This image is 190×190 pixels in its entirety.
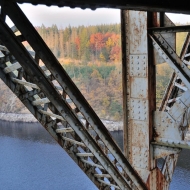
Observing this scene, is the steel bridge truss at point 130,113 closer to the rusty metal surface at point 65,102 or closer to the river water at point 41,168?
the rusty metal surface at point 65,102

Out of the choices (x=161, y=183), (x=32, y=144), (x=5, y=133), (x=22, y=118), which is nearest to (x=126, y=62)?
(x=161, y=183)

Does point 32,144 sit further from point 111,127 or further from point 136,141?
point 136,141

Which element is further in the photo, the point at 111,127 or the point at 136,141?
the point at 111,127

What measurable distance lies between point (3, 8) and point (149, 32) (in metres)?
1.28

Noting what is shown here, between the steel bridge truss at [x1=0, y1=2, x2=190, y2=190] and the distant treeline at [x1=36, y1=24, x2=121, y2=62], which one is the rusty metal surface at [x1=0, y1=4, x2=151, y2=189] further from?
the distant treeline at [x1=36, y1=24, x2=121, y2=62]

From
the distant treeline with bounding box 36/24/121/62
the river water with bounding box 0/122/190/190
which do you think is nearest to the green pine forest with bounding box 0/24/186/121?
the distant treeline with bounding box 36/24/121/62

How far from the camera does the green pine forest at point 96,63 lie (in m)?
39.9

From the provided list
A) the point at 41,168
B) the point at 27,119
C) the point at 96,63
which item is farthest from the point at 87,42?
the point at 41,168

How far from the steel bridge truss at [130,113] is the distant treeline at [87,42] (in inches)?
1755

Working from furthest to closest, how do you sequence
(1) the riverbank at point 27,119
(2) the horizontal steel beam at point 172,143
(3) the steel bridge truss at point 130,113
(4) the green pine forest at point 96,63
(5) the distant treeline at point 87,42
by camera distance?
(5) the distant treeline at point 87,42, (4) the green pine forest at point 96,63, (1) the riverbank at point 27,119, (2) the horizontal steel beam at point 172,143, (3) the steel bridge truss at point 130,113

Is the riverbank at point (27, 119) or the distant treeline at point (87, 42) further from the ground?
the distant treeline at point (87, 42)

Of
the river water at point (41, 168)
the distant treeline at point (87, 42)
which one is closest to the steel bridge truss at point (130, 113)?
the river water at point (41, 168)

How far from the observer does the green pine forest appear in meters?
39.9

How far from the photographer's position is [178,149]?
2.29m
